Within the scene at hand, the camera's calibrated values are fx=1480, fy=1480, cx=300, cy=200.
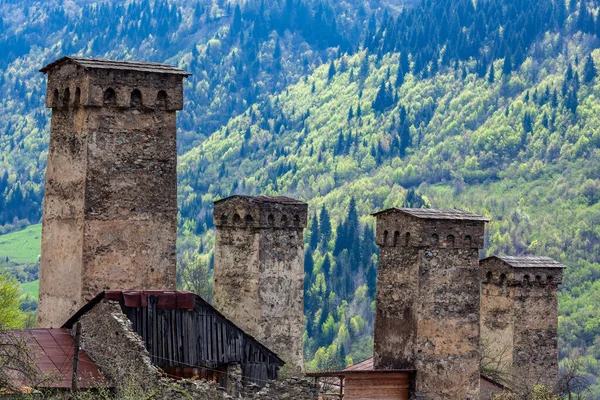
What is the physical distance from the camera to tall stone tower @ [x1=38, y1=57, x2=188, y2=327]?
3822 cm

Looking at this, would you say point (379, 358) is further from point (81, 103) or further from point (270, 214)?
point (81, 103)

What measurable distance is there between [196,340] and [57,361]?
3.39 meters

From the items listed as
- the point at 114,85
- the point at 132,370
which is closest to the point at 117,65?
the point at 114,85

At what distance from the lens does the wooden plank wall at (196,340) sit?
34.5 meters

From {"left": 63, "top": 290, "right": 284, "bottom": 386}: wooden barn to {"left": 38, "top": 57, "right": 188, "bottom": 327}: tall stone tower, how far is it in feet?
10.4

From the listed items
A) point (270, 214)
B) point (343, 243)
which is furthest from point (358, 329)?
point (270, 214)

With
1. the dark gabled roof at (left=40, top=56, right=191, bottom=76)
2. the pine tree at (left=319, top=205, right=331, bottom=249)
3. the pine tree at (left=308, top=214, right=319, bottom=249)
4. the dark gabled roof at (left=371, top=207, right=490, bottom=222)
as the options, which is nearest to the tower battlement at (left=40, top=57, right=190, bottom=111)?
the dark gabled roof at (left=40, top=56, right=191, bottom=76)

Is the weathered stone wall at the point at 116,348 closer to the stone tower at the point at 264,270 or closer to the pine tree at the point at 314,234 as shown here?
the stone tower at the point at 264,270

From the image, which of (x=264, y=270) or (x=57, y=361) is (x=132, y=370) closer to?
(x=57, y=361)

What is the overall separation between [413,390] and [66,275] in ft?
34.1

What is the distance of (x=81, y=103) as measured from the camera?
126 feet

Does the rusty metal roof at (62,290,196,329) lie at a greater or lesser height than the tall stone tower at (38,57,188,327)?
lesser

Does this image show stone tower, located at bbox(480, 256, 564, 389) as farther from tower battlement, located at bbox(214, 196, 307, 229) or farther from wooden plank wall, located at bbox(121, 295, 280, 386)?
wooden plank wall, located at bbox(121, 295, 280, 386)

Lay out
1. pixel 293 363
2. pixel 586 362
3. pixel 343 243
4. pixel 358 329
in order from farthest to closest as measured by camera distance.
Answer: pixel 343 243 < pixel 358 329 < pixel 586 362 < pixel 293 363
